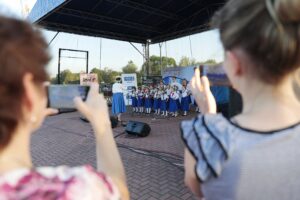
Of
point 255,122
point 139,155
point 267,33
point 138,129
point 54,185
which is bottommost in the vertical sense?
point 139,155

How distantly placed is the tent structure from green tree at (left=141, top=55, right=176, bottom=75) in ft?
5.52

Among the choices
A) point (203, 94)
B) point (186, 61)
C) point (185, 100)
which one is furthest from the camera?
point (186, 61)

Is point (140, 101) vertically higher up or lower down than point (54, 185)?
higher up

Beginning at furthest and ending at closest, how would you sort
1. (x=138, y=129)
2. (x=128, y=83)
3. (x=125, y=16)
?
(x=128, y=83) < (x=125, y=16) < (x=138, y=129)

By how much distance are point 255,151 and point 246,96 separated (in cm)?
19

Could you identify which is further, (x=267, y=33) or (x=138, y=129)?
(x=138, y=129)

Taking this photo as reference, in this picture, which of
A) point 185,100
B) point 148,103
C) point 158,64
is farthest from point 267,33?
point 158,64

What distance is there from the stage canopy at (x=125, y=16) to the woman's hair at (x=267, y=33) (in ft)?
38.7

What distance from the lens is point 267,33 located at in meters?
0.77

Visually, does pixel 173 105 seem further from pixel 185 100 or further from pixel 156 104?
pixel 156 104

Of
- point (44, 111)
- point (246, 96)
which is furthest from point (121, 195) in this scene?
point (246, 96)

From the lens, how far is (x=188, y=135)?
899 millimetres

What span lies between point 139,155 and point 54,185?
5.22 metres

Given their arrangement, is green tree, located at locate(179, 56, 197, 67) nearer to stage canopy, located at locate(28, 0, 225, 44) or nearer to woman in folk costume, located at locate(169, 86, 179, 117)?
stage canopy, located at locate(28, 0, 225, 44)
